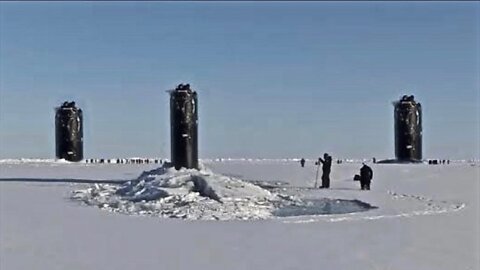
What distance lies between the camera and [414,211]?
17.5 meters

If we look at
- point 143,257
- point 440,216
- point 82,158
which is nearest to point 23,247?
point 143,257

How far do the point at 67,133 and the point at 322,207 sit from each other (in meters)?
28.2

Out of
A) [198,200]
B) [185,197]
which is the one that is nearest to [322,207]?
[198,200]

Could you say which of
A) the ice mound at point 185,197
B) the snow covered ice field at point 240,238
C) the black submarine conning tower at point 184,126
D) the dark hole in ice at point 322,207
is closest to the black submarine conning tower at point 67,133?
the black submarine conning tower at point 184,126

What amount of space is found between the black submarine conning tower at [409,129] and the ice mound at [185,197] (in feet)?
76.4

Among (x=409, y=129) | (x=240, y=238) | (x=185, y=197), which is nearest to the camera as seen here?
(x=240, y=238)

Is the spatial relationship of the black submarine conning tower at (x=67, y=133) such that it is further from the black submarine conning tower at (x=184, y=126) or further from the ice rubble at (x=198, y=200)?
the ice rubble at (x=198, y=200)

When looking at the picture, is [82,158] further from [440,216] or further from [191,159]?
[440,216]

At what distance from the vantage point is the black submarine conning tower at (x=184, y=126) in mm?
27125

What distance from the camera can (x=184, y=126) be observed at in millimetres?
27656

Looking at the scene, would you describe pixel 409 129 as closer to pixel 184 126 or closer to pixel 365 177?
pixel 184 126

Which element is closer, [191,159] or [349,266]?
[349,266]

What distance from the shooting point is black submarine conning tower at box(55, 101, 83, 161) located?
44469mm

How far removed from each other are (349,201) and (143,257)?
1031 cm
